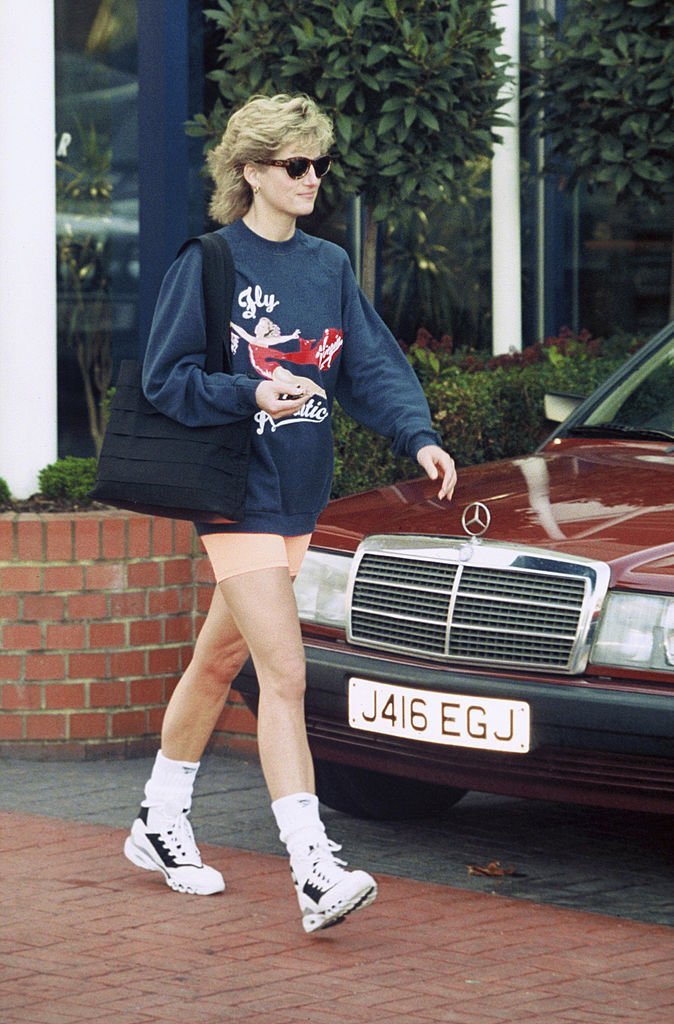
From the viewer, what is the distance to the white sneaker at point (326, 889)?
4.75 metres

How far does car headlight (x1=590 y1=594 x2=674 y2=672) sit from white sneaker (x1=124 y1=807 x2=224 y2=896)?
117cm

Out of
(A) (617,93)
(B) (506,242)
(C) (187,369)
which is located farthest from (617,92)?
(C) (187,369)

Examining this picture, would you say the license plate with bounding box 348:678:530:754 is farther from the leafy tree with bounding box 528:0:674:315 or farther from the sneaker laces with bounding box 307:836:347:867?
the leafy tree with bounding box 528:0:674:315

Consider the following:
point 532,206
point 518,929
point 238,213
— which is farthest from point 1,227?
point 532,206

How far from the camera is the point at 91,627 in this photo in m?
7.05

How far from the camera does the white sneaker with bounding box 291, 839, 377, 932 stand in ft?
15.6

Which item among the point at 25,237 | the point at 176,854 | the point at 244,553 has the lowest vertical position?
the point at 176,854

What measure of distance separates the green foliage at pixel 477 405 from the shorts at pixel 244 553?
2.74 meters

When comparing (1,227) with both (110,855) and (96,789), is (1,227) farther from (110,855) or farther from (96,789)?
(110,855)

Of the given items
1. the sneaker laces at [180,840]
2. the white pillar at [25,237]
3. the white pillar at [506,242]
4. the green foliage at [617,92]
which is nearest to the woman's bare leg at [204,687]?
the sneaker laces at [180,840]

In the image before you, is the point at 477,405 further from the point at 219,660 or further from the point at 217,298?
the point at 217,298

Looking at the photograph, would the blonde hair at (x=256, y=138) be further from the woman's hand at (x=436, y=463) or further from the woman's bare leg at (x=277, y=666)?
the woman's bare leg at (x=277, y=666)

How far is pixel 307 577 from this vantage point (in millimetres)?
5590

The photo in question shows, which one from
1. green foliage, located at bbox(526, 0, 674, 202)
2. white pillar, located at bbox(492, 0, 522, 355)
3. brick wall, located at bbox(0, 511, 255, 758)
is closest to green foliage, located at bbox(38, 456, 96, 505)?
brick wall, located at bbox(0, 511, 255, 758)
